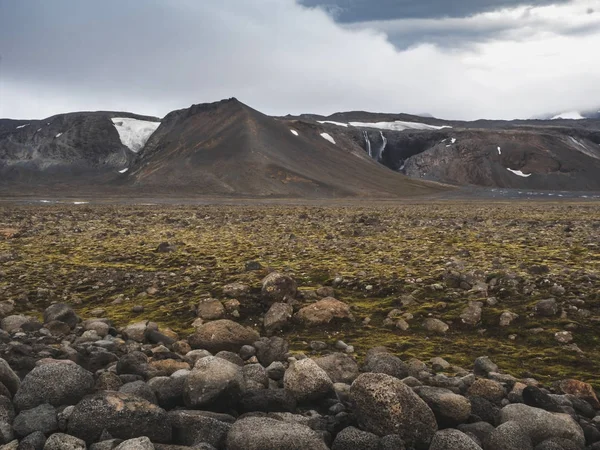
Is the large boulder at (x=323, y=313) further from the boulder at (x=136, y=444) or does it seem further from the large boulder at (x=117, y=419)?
the boulder at (x=136, y=444)

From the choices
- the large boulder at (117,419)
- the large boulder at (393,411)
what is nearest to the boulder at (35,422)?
the large boulder at (117,419)

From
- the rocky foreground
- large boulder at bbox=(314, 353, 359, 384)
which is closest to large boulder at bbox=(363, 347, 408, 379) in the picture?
the rocky foreground

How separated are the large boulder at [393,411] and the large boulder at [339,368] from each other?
1.55 metres

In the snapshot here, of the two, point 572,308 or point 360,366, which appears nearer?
point 360,366

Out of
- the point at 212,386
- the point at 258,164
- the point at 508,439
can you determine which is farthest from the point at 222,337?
the point at 258,164

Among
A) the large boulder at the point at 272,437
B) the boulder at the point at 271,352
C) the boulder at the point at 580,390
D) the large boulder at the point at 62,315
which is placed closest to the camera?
the large boulder at the point at 272,437

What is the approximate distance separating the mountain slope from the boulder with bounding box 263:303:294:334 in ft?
387

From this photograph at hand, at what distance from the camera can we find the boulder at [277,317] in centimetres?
1038

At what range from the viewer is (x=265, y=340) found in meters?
8.98

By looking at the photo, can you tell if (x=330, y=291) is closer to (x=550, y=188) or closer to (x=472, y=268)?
(x=472, y=268)

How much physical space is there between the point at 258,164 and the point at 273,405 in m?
147

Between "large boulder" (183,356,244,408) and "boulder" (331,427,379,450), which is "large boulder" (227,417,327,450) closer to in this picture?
"boulder" (331,427,379,450)

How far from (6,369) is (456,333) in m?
7.52

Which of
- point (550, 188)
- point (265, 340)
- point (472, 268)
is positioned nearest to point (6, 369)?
point (265, 340)
